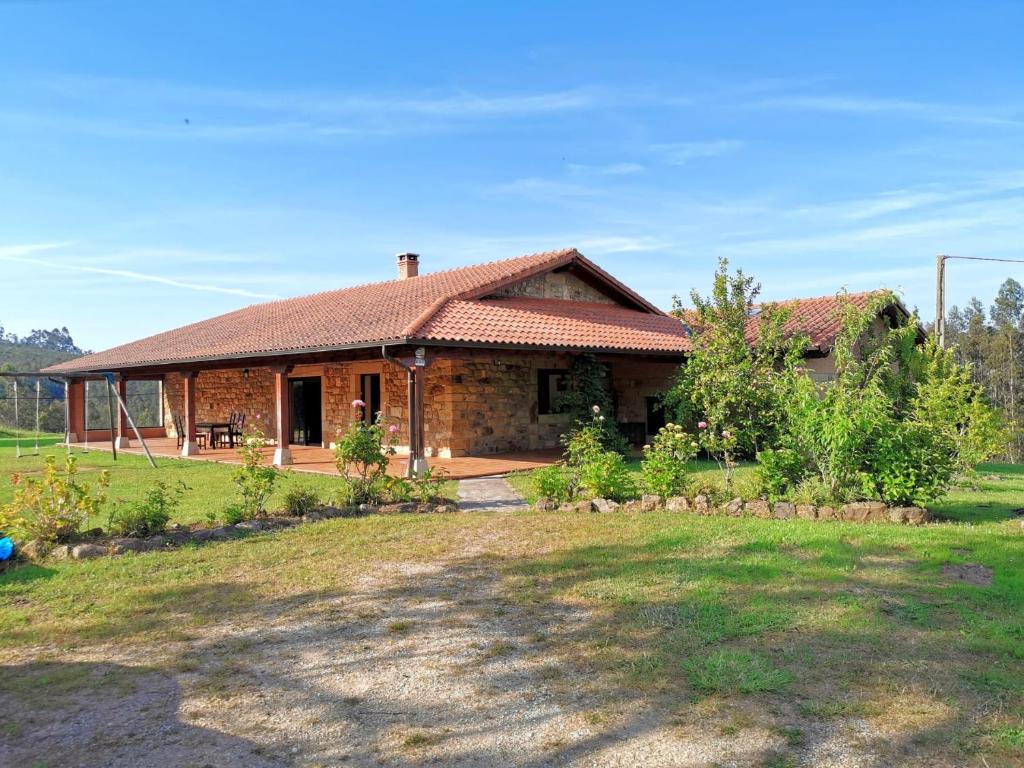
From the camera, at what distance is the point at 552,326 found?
49.7 ft

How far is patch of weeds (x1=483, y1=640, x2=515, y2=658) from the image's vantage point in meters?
4.19

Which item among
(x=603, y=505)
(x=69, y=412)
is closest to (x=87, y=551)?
(x=603, y=505)

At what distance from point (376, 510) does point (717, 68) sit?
7.70 metres

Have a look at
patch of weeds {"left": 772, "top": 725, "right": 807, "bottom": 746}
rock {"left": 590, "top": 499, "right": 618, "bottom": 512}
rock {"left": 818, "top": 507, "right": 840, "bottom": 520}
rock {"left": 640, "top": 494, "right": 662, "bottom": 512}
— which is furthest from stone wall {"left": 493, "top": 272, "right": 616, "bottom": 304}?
patch of weeds {"left": 772, "top": 725, "right": 807, "bottom": 746}

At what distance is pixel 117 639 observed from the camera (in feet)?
14.9

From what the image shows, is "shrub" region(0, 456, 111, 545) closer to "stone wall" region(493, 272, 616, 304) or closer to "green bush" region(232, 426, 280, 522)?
"green bush" region(232, 426, 280, 522)

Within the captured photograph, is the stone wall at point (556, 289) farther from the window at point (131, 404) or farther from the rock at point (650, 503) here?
the window at point (131, 404)

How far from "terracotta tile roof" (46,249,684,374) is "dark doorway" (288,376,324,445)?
1750mm

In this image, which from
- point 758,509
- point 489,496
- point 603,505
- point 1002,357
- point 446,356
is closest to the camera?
point 758,509

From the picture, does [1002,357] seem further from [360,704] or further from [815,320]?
[360,704]

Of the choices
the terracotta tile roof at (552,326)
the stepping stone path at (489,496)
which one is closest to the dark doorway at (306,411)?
the terracotta tile roof at (552,326)

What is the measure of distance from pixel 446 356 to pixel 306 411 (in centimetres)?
784

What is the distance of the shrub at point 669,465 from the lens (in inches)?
340

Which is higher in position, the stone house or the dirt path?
the stone house
